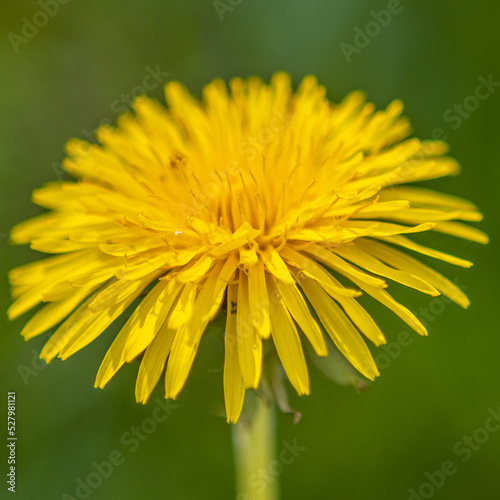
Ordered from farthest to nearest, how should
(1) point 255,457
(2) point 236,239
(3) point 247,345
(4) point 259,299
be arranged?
(1) point 255,457, (2) point 236,239, (4) point 259,299, (3) point 247,345

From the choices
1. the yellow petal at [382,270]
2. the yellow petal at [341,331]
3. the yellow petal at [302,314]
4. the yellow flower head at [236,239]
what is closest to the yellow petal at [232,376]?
the yellow flower head at [236,239]

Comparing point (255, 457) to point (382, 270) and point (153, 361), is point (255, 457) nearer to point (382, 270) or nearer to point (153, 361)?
point (153, 361)

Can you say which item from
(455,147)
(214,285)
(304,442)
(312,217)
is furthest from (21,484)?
(455,147)

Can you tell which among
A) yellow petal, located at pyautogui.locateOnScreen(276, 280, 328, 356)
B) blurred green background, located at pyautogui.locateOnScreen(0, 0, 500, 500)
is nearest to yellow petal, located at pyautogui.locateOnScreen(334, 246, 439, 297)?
yellow petal, located at pyautogui.locateOnScreen(276, 280, 328, 356)

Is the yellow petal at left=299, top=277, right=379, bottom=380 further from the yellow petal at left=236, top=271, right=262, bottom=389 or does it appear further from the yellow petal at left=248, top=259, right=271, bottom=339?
the yellow petal at left=236, top=271, right=262, bottom=389

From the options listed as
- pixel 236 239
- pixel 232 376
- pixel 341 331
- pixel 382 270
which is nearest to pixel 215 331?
pixel 232 376

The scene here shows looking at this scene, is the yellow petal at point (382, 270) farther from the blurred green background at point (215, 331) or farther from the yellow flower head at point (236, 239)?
the blurred green background at point (215, 331)
